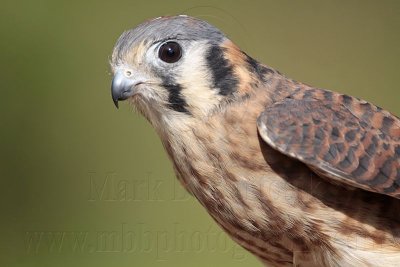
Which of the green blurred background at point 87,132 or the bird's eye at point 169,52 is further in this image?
the green blurred background at point 87,132

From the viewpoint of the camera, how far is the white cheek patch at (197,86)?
2.45 meters

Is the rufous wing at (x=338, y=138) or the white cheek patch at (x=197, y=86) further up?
the white cheek patch at (x=197, y=86)

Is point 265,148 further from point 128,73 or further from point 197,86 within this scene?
point 128,73

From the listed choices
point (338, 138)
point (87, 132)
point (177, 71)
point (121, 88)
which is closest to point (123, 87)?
point (121, 88)

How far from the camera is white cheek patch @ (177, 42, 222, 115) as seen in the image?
2451 mm

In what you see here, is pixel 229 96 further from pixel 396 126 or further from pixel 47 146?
pixel 47 146

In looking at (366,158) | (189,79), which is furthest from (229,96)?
(366,158)

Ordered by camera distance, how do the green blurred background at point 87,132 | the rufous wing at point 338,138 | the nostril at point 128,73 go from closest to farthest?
1. the rufous wing at point 338,138
2. the nostril at point 128,73
3. the green blurred background at point 87,132

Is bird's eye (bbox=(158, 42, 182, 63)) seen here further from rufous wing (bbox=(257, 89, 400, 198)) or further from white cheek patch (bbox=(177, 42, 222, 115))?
rufous wing (bbox=(257, 89, 400, 198))

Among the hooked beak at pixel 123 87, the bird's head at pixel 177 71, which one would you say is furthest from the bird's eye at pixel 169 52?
the hooked beak at pixel 123 87

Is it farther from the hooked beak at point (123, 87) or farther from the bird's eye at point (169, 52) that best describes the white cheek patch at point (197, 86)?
the hooked beak at point (123, 87)

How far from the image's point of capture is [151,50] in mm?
2461

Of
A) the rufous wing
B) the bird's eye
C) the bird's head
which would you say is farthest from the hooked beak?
the rufous wing

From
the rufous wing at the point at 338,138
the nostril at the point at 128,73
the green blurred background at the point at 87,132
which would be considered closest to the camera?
the rufous wing at the point at 338,138
